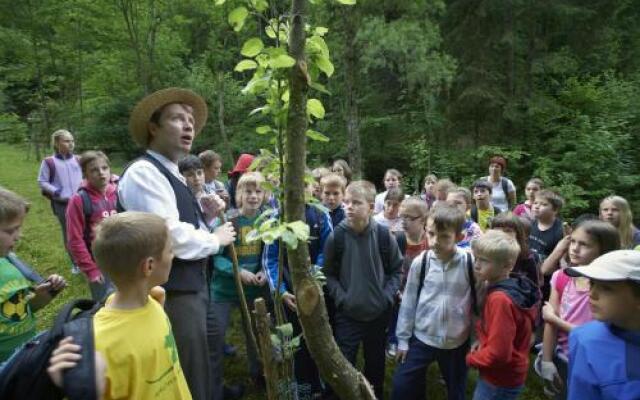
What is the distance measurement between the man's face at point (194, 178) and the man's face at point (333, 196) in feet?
4.21

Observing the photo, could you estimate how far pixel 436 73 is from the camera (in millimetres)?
11438

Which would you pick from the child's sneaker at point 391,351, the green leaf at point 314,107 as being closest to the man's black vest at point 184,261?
the green leaf at point 314,107

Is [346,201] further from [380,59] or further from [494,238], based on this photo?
[380,59]

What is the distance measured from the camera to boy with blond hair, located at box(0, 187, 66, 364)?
87.4 inches

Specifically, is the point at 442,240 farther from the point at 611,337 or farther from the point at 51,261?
the point at 51,261

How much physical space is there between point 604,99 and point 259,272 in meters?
13.1

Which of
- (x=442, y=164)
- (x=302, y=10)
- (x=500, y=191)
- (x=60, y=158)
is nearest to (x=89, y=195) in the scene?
(x=60, y=158)

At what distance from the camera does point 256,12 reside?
1.72m

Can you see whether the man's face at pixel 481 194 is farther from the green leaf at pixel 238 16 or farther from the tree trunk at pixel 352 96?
the tree trunk at pixel 352 96

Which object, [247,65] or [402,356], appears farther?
[402,356]

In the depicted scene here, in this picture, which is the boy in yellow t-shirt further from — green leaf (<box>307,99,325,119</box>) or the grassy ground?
the grassy ground

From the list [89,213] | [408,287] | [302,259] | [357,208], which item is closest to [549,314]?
[408,287]

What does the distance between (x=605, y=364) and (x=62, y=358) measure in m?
1.94

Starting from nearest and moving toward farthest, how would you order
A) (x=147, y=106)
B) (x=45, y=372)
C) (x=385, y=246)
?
1. (x=45, y=372)
2. (x=147, y=106)
3. (x=385, y=246)
